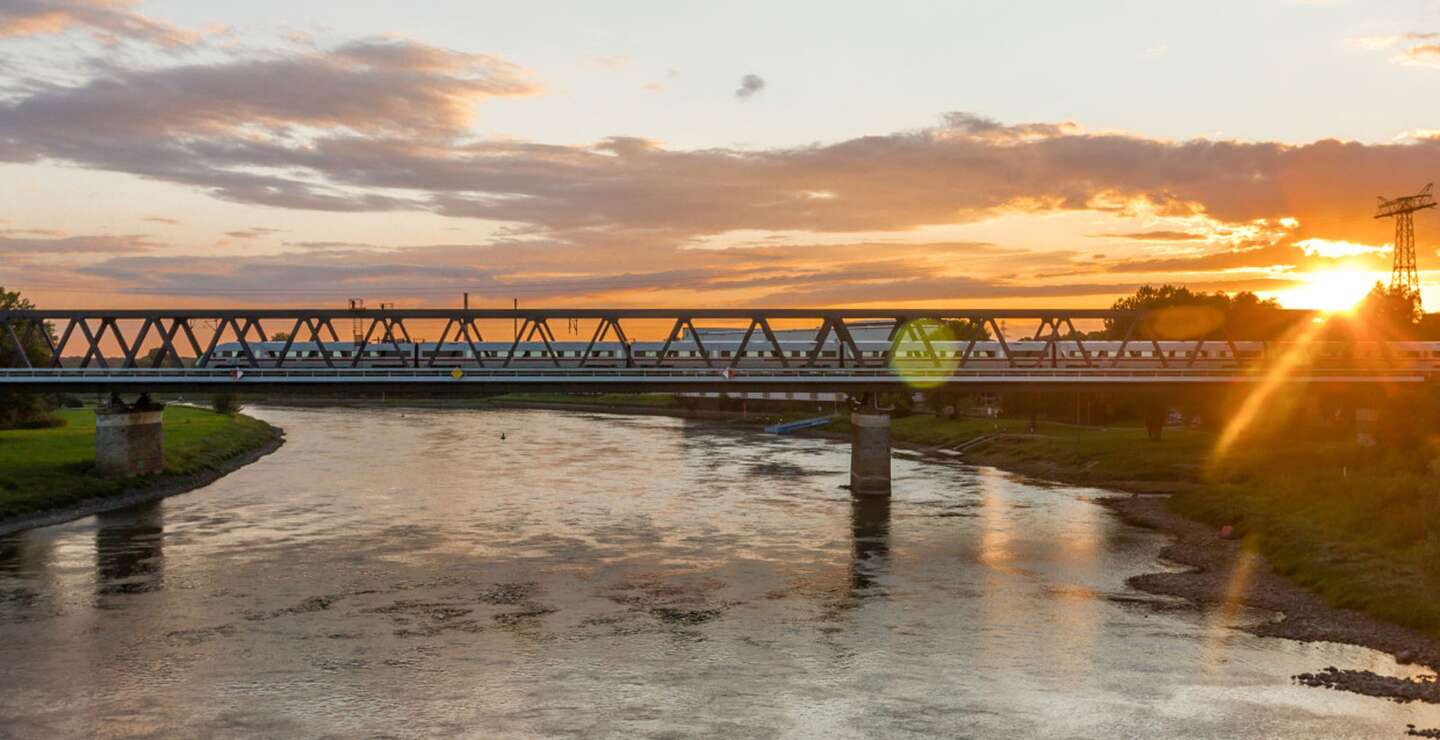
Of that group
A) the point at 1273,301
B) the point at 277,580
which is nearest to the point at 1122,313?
the point at 277,580

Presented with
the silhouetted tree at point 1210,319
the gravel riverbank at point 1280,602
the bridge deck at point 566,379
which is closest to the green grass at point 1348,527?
the gravel riverbank at point 1280,602

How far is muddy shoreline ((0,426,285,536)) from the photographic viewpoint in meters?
64.1

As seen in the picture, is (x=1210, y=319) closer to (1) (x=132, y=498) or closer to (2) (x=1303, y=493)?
(2) (x=1303, y=493)

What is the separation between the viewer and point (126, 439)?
80.2 meters

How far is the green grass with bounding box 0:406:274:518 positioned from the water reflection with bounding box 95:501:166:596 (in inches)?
144

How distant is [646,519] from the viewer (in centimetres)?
6594

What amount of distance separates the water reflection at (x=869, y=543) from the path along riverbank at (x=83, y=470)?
4291 centimetres

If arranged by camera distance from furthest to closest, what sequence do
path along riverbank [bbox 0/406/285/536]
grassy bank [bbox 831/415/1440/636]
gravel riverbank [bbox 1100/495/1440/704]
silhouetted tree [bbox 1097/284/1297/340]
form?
silhouetted tree [bbox 1097/284/1297/340]
path along riverbank [bbox 0/406/285/536]
grassy bank [bbox 831/415/1440/636]
gravel riverbank [bbox 1100/495/1440/704]

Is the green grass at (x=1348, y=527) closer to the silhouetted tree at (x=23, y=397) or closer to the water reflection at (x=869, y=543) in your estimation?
the water reflection at (x=869, y=543)

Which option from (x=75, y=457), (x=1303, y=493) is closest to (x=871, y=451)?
(x=1303, y=493)

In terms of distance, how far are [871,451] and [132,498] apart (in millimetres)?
47026

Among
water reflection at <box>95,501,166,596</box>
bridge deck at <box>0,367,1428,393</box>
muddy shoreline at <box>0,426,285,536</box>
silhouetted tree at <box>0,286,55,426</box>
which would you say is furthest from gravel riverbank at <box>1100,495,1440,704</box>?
silhouetted tree at <box>0,286,55,426</box>

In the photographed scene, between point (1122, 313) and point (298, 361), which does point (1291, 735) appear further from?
A: point (298, 361)

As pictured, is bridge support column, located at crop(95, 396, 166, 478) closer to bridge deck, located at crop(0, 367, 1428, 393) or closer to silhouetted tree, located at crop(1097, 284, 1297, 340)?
bridge deck, located at crop(0, 367, 1428, 393)
